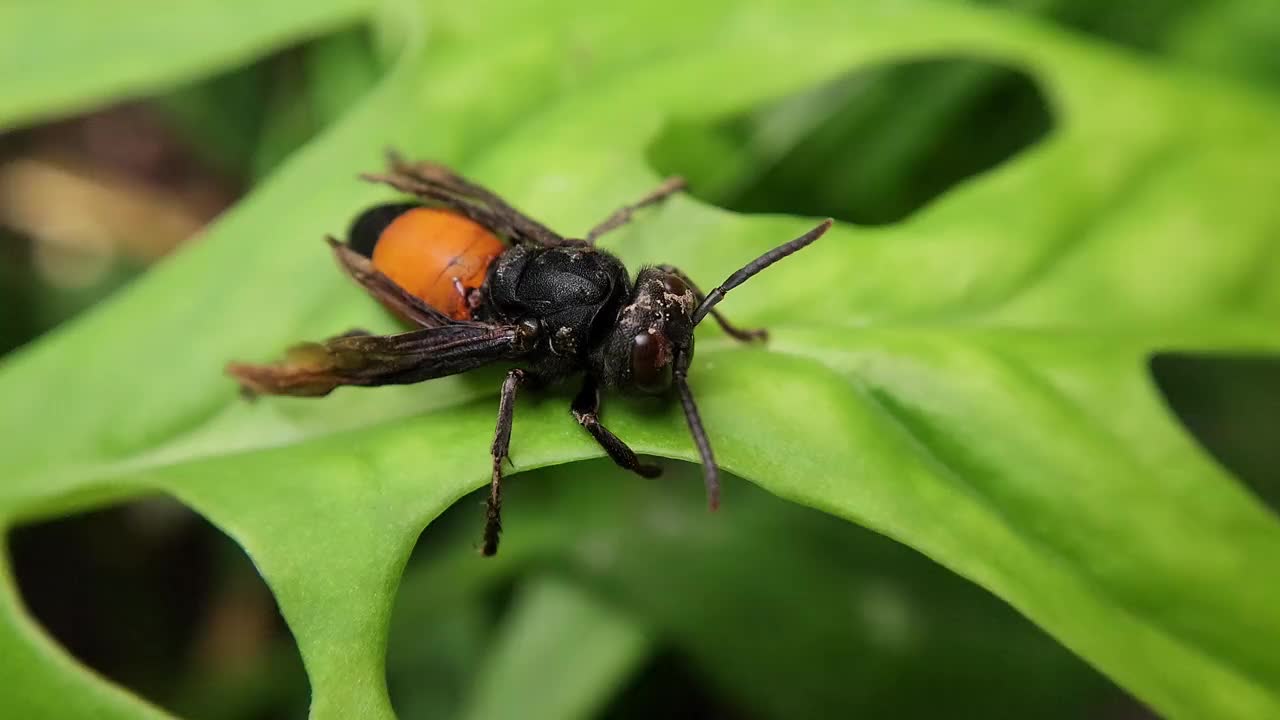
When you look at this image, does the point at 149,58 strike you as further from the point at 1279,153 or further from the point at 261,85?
the point at 1279,153

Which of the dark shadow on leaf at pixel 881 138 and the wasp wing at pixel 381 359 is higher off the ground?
the wasp wing at pixel 381 359

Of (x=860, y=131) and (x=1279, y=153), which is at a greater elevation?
(x=1279, y=153)

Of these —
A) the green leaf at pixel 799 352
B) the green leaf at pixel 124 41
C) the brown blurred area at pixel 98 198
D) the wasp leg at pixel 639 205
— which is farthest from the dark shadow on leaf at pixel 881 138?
the brown blurred area at pixel 98 198

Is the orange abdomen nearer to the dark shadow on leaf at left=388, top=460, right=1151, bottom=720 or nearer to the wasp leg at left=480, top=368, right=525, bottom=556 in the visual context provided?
the wasp leg at left=480, top=368, right=525, bottom=556

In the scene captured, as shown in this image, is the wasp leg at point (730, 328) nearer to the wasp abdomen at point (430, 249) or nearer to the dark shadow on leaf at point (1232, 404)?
the wasp abdomen at point (430, 249)

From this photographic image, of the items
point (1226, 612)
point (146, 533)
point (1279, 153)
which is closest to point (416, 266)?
point (1226, 612)

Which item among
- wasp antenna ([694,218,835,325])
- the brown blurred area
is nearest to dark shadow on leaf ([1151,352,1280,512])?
wasp antenna ([694,218,835,325])

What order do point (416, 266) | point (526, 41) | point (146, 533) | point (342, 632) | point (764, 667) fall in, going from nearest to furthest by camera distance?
1. point (342, 632)
2. point (416, 266)
3. point (526, 41)
4. point (764, 667)
5. point (146, 533)

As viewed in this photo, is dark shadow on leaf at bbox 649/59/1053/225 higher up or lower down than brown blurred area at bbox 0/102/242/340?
higher up
